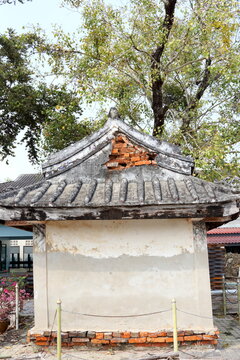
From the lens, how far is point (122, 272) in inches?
246

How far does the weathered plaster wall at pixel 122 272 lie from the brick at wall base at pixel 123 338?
10cm

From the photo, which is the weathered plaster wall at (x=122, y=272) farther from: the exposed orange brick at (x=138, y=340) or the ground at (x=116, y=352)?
the ground at (x=116, y=352)

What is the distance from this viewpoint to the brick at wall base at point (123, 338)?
6.01 m

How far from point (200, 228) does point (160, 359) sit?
2206mm

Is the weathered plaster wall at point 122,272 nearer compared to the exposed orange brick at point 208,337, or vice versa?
the exposed orange brick at point 208,337

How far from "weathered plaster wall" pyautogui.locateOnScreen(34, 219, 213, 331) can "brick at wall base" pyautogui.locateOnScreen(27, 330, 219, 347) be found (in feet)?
0.34

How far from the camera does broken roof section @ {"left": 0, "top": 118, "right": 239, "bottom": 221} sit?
Answer: 5.69m

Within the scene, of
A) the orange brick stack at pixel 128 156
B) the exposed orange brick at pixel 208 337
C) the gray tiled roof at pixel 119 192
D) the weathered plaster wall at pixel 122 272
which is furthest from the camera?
the orange brick stack at pixel 128 156

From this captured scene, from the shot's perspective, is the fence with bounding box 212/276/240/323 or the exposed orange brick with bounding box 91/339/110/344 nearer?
the exposed orange brick with bounding box 91/339/110/344

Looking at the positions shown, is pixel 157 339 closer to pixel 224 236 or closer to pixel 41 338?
pixel 41 338

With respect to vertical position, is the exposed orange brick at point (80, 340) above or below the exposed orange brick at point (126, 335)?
below

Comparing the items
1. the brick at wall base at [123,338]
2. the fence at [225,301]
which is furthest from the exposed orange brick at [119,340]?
the fence at [225,301]

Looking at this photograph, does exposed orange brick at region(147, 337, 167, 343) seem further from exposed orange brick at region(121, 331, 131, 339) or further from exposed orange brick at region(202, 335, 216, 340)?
exposed orange brick at region(202, 335, 216, 340)

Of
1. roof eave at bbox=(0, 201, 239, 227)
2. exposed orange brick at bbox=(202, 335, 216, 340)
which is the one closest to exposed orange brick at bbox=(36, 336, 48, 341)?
roof eave at bbox=(0, 201, 239, 227)
